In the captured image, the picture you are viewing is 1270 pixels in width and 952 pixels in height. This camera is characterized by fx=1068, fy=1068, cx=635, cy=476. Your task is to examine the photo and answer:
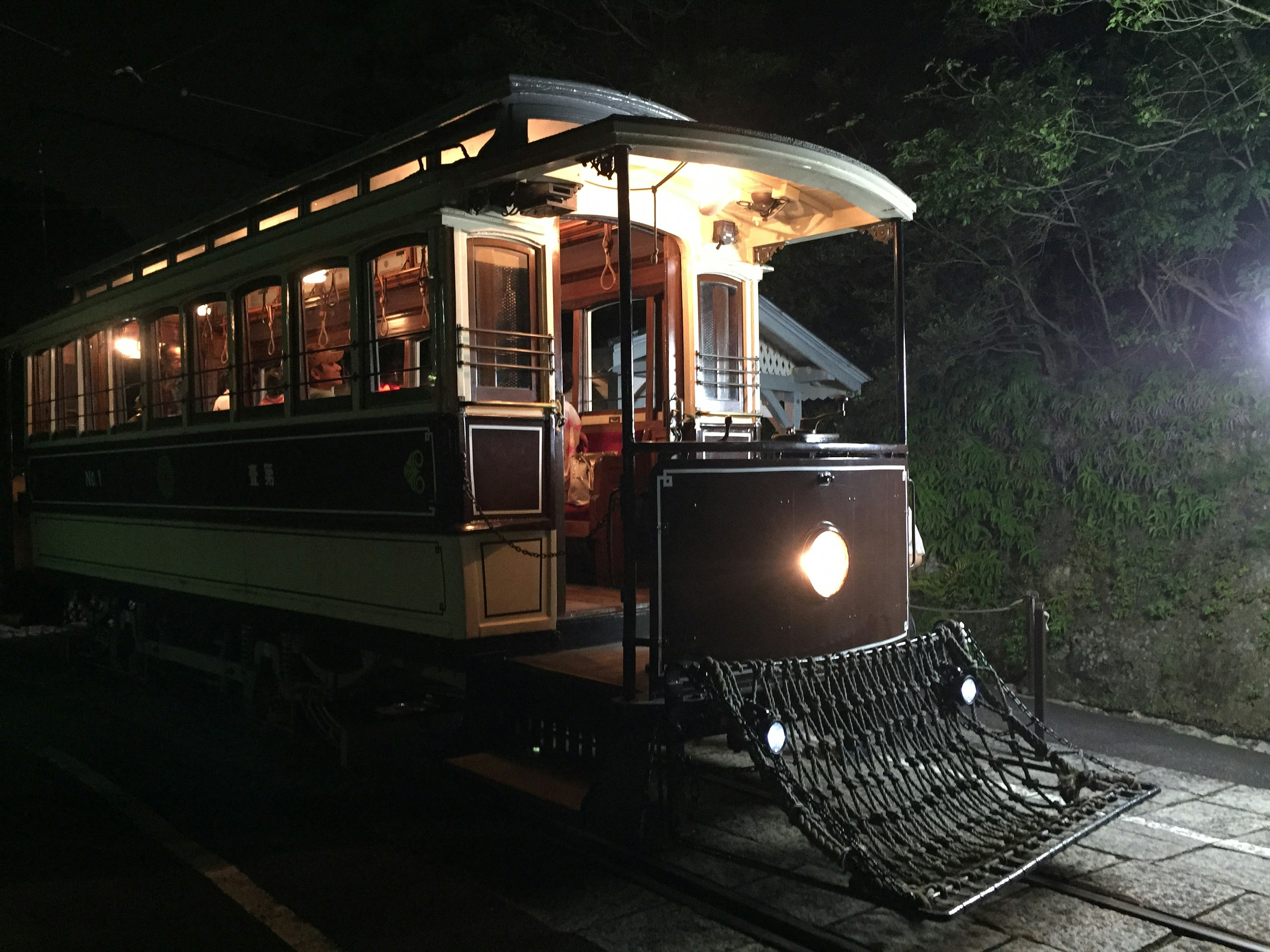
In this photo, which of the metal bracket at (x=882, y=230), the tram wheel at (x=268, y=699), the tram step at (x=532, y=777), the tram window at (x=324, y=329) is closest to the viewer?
the tram step at (x=532, y=777)

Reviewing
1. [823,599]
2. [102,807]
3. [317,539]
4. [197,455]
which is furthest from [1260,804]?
[197,455]

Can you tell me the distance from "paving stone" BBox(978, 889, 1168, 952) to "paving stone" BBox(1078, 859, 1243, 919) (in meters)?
0.21

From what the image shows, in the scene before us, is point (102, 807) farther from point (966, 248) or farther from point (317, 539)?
point (966, 248)

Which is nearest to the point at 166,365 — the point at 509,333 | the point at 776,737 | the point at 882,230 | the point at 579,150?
the point at 509,333

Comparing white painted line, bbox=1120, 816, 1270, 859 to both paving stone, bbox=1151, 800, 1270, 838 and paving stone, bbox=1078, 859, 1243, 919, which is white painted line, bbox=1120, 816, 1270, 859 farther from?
paving stone, bbox=1078, 859, 1243, 919

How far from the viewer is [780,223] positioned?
7.21 m

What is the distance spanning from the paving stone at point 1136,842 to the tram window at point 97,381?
8348mm

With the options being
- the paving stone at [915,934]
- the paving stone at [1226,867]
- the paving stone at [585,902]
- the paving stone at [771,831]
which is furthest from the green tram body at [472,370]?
the paving stone at [1226,867]

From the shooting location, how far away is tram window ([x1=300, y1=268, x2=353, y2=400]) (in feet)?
21.9

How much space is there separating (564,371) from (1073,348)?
6286 millimetres

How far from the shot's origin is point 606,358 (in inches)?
387

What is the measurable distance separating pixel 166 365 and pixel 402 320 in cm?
312

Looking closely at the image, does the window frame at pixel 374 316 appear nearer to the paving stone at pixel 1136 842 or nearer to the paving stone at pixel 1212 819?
the paving stone at pixel 1136 842

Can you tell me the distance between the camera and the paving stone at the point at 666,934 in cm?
434
